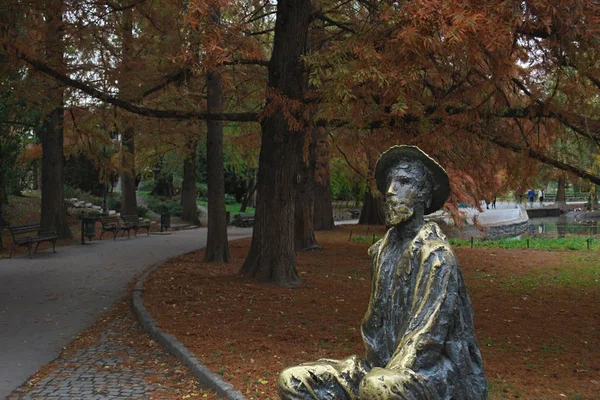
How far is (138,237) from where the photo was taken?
24.7 m

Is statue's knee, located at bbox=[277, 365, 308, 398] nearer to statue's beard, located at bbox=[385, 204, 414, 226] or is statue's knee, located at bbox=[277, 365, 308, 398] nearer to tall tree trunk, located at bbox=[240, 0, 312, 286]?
statue's beard, located at bbox=[385, 204, 414, 226]

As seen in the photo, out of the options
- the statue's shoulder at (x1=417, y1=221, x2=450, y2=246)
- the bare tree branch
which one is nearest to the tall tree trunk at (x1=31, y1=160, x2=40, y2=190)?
the bare tree branch

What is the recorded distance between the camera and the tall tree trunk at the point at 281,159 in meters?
11.0

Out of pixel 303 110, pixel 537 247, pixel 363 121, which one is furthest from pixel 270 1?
pixel 537 247

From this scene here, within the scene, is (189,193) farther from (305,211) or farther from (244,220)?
(305,211)

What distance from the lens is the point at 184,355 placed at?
22.2 ft

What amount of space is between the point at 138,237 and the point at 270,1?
13.5 metres

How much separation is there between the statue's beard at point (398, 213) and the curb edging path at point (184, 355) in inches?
116

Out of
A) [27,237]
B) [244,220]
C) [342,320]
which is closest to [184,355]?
[342,320]

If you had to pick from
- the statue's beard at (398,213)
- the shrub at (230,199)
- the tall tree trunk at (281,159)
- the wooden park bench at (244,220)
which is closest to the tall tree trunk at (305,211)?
the tall tree trunk at (281,159)

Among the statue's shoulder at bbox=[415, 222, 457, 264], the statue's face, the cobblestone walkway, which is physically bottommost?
the cobblestone walkway

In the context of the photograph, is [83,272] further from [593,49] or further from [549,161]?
[593,49]

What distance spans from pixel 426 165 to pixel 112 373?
4.85 metres

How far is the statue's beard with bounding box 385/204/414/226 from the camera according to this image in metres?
3.13
